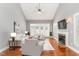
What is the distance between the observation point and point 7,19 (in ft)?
17.5

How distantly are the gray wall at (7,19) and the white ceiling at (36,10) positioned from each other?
32 centimetres

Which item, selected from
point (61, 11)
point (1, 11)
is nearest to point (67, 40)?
point (61, 11)

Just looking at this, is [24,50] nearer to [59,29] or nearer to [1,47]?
[1,47]

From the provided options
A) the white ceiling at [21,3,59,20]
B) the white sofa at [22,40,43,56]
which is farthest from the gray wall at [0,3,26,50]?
the white sofa at [22,40,43,56]

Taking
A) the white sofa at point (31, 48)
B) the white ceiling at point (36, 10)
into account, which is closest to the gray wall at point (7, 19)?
the white ceiling at point (36, 10)

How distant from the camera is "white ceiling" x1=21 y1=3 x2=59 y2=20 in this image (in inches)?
230

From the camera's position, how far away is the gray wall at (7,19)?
486cm

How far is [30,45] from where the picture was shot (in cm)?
418

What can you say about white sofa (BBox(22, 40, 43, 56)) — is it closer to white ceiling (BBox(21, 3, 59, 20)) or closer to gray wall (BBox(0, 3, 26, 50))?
gray wall (BBox(0, 3, 26, 50))

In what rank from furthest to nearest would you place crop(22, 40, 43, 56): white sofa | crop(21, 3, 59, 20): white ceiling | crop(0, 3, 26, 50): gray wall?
1. crop(21, 3, 59, 20): white ceiling
2. crop(0, 3, 26, 50): gray wall
3. crop(22, 40, 43, 56): white sofa

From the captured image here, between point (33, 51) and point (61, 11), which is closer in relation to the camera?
point (33, 51)

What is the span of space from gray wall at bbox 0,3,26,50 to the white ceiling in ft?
1.05

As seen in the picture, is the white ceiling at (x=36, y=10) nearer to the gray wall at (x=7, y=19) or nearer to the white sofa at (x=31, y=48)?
the gray wall at (x=7, y=19)

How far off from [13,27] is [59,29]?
3.53 m
